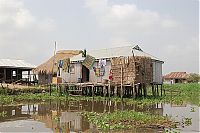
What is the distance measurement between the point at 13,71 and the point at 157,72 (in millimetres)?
22709

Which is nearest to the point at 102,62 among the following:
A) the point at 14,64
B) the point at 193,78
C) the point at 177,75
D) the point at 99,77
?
the point at 99,77

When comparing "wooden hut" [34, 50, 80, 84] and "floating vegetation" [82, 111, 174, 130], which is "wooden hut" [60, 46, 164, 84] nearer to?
"wooden hut" [34, 50, 80, 84]

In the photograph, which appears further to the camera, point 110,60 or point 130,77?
point 110,60

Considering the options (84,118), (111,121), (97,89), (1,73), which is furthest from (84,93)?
(111,121)

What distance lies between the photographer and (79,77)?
32000 mm

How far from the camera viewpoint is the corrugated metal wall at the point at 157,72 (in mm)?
29797

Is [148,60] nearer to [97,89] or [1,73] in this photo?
[97,89]

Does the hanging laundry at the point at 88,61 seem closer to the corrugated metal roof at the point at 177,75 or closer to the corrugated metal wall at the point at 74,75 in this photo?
the corrugated metal wall at the point at 74,75

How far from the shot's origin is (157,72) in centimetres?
3044

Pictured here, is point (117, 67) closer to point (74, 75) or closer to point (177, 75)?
point (74, 75)

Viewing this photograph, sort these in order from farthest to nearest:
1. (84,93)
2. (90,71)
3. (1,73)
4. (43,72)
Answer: (43,72), (1,73), (84,93), (90,71)

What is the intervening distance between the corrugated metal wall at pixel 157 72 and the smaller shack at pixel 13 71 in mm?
18919

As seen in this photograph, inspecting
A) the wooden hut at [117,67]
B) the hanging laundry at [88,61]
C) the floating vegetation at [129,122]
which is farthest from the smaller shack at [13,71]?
the floating vegetation at [129,122]

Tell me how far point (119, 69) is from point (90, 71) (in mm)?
4535
